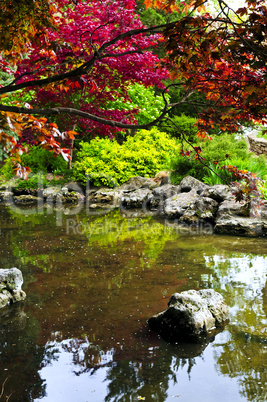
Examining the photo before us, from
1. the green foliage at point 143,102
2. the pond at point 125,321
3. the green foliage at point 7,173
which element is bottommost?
the pond at point 125,321

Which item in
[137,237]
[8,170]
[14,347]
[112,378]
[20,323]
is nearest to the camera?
[112,378]

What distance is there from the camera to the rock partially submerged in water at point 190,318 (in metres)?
3.29

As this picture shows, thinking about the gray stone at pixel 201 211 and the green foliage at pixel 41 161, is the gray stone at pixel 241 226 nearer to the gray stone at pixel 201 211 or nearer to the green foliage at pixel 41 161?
the gray stone at pixel 201 211

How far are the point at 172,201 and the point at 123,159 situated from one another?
136 inches

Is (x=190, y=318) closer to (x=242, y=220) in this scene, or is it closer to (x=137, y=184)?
(x=242, y=220)

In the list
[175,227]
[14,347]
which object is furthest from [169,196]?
[14,347]

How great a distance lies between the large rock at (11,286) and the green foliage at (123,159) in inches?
276

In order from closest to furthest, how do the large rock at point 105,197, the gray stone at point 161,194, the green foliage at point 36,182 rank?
1. the gray stone at point 161,194
2. the large rock at point 105,197
3. the green foliage at point 36,182

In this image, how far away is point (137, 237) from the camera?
6676 millimetres

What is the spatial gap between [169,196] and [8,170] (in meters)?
5.72

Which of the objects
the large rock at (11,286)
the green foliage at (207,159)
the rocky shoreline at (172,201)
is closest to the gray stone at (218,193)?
the rocky shoreline at (172,201)

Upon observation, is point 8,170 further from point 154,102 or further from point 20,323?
point 20,323

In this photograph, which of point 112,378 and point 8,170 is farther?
point 8,170

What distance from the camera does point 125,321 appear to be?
3.61 m
